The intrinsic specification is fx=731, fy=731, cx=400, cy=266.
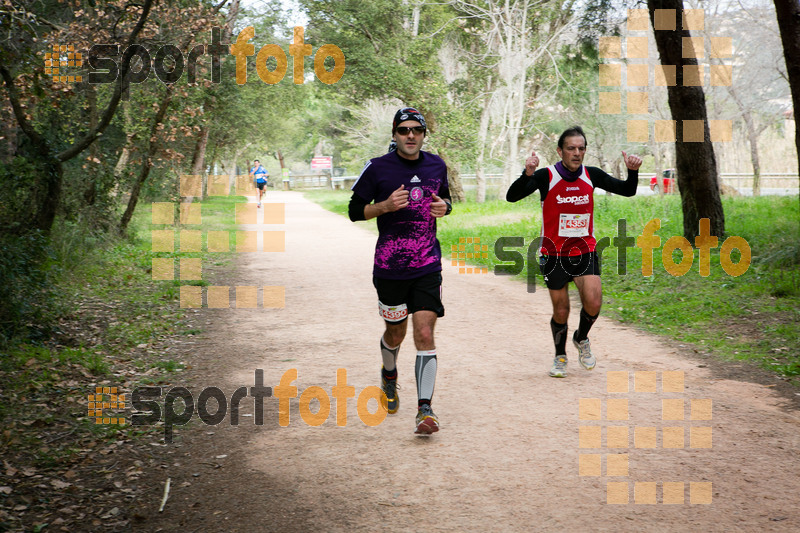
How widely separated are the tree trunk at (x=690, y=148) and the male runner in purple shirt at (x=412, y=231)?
29.8ft

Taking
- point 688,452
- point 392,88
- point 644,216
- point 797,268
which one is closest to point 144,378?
point 688,452

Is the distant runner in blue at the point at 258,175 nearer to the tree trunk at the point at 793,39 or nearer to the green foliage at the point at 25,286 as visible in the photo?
the green foliage at the point at 25,286

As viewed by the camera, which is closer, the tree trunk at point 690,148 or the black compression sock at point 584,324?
the black compression sock at point 584,324

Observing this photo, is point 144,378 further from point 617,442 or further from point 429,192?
point 617,442

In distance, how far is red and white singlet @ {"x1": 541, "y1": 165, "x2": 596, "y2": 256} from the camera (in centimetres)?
659

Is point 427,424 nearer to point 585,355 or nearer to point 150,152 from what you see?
point 585,355

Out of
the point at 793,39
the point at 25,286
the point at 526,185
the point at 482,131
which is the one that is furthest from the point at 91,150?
the point at 482,131

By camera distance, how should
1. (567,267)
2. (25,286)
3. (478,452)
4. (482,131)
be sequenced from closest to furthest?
(478,452) < (567,267) < (25,286) < (482,131)

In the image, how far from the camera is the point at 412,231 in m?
5.32

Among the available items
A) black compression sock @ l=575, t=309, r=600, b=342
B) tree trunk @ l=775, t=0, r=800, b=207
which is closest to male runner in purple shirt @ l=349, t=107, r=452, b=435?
black compression sock @ l=575, t=309, r=600, b=342

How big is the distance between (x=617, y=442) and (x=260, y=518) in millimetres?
2503

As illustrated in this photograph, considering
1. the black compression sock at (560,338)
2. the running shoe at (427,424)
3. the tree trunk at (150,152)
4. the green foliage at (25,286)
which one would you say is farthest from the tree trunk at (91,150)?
the running shoe at (427,424)

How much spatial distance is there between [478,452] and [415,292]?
4.05 feet

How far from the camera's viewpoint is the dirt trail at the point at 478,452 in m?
4.02
